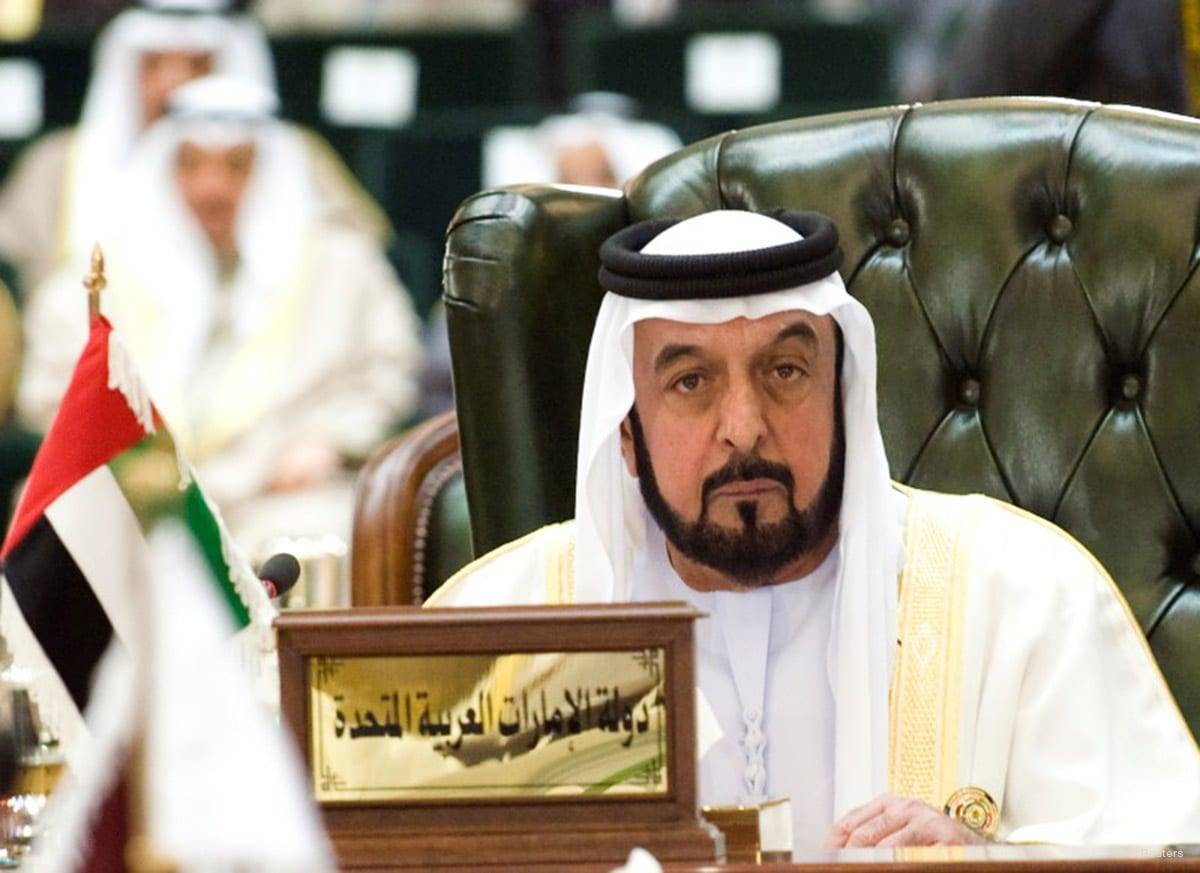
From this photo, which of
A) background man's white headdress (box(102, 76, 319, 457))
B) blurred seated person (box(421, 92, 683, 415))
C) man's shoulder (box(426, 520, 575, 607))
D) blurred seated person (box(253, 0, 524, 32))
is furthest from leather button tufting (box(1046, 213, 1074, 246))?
blurred seated person (box(253, 0, 524, 32))

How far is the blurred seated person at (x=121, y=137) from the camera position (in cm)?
841

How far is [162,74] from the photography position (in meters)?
9.08

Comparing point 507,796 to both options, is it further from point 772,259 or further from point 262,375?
point 262,375

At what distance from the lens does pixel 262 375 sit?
8094mm

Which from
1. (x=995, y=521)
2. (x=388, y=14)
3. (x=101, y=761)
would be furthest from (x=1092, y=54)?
(x=388, y=14)

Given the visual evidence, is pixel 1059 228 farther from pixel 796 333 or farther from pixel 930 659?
pixel 930 659

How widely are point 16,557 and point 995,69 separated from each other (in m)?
3.04

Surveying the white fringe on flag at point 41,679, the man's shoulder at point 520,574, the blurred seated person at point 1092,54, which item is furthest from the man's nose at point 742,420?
the blurred seated person at point 1092,54

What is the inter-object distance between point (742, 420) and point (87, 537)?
3.32 ft

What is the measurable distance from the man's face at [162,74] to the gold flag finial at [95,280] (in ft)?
22.5

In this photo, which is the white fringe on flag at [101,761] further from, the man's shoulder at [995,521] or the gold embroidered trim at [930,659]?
the man's shoulder at [995,521]

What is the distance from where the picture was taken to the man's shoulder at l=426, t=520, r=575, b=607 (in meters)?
3.02

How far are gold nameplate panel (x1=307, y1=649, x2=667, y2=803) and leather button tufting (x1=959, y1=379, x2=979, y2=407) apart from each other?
5.11 feet

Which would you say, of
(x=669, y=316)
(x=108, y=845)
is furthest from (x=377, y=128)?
(x=108, y=845)
